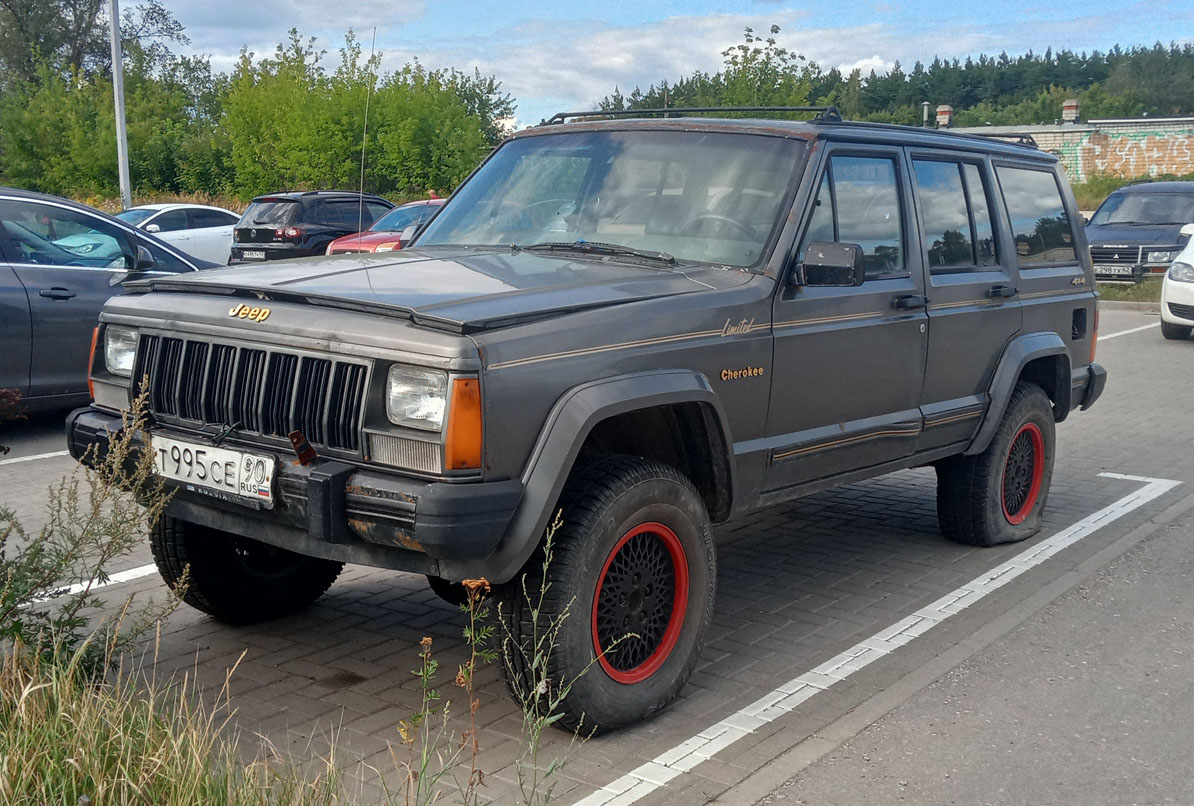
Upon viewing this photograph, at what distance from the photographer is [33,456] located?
872 centimetres

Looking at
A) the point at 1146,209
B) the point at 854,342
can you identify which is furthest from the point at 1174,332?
the point at 854,342

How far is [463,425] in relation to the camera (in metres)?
3.61

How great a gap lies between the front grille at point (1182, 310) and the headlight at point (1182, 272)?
1.06 ft

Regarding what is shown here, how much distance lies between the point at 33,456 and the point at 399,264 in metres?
5.20

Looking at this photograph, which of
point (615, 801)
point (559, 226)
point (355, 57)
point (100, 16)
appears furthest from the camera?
point (100, 16)

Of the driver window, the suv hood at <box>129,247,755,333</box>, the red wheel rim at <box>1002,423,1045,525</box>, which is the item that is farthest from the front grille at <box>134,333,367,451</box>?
the driver window

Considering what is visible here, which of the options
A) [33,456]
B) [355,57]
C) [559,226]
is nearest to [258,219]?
[33,456]

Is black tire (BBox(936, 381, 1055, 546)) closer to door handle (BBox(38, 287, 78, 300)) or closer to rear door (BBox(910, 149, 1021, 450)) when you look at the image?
rear door (BBox(910, 149, 1021, 450))

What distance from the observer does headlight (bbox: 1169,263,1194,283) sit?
1583cm

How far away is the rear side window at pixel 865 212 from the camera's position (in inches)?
205

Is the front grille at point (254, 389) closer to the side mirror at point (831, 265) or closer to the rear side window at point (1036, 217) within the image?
the side mirror at point (831, 265)

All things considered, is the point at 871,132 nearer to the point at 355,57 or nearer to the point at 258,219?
the point at 355,57

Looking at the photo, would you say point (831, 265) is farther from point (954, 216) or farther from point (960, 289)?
point (954, 216)

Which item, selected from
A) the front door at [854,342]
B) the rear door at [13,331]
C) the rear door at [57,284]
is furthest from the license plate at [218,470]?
the rear door at [57,284]
